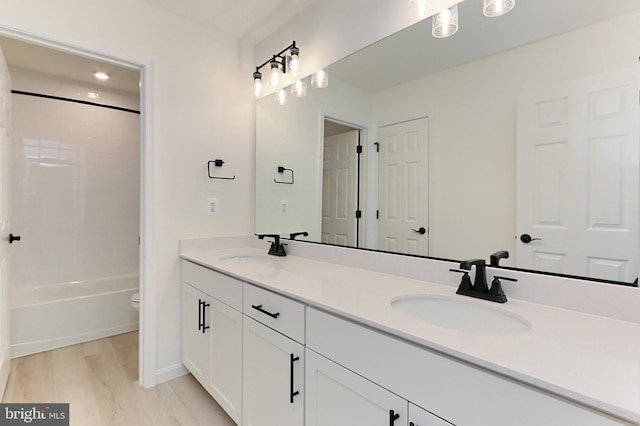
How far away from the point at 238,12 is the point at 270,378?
214cm

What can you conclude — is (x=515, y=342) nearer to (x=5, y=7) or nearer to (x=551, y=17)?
(x=551, y=17)

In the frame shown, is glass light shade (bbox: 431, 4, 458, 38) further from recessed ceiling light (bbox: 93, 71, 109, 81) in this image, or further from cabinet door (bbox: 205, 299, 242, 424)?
recessed ceiling light (bbox: 93, 71, 109, 81)

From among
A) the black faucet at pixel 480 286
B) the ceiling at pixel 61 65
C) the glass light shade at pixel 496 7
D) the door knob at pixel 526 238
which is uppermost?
the ceiling at pixel 61 65

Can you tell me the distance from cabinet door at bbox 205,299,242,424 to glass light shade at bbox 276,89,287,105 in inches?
56.0

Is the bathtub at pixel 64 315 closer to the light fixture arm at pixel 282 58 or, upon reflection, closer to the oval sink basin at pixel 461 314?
the light fixture arm at pixel 282 58

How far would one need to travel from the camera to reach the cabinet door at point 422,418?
0.76m

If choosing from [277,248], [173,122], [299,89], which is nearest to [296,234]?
[277,248]

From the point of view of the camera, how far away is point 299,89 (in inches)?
84.2

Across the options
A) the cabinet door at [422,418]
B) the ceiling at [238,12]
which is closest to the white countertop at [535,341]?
the cabinet door at [422,418]

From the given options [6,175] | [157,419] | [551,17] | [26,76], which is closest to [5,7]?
[6,175]

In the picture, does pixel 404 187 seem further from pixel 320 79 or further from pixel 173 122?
pixel 173 122

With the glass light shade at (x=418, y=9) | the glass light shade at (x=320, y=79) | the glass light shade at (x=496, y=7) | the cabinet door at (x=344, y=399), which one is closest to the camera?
the cabinet door at (x=344, y=399)

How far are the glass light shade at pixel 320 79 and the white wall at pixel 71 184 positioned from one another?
2.43 metres

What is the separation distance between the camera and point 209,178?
2.25m
